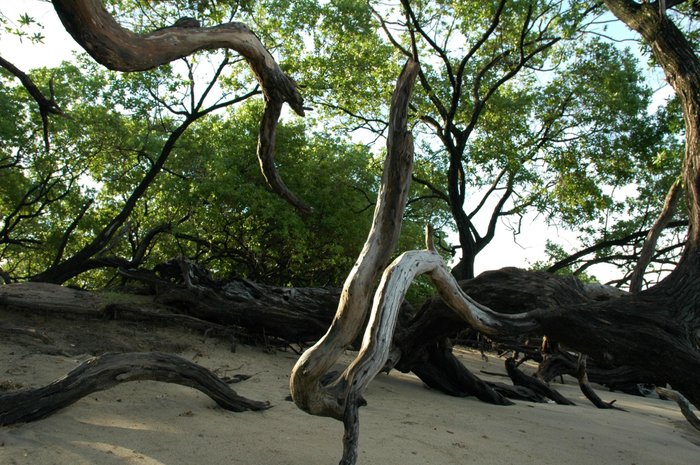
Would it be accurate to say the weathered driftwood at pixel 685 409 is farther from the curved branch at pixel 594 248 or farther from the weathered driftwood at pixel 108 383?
the curved branch at pixel 594 248

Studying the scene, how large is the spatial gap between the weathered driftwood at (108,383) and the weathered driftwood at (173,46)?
6.18 ft

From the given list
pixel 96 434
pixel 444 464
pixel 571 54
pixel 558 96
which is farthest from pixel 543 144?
pixel 96 434

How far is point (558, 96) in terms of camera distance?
1462 cm

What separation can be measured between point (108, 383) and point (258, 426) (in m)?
1.25

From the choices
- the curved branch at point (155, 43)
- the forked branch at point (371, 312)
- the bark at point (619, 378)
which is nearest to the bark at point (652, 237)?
the bark at point (619, 378)

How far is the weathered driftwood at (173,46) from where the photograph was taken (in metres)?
2.26

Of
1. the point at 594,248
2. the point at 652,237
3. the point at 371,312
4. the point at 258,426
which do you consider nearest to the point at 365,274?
the point at 371,312

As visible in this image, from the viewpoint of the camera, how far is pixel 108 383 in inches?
173

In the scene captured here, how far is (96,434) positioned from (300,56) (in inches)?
458

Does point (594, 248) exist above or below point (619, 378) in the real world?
above

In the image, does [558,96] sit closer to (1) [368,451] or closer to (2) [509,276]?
(2) [509,276]

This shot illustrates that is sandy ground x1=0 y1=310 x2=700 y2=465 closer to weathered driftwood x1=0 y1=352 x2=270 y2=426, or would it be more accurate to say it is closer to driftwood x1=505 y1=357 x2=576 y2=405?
weathered driftwood x1=0 y1=352 x2=270 y2=426

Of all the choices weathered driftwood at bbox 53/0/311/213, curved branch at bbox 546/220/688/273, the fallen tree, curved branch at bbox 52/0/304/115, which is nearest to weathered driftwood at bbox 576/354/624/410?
the fallen tree

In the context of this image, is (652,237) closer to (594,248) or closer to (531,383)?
(531,383)
